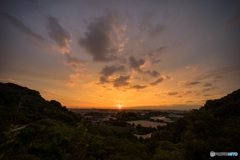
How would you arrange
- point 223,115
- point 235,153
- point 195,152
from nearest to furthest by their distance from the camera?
point 235,153, point 195,152, point 223,115

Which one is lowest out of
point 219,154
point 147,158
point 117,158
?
point 147,158

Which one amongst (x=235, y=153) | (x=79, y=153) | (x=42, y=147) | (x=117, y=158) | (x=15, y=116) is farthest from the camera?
(x=15, y=116)

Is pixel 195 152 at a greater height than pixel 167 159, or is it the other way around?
pixel 195 152

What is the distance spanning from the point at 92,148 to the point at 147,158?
12382 millimetres

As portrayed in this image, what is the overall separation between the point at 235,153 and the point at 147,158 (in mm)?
14987

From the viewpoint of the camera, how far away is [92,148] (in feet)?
62.1

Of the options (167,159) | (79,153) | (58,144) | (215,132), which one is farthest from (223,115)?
(58,144)

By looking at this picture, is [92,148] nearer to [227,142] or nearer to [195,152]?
[195,152]

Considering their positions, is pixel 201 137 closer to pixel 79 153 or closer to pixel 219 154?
pixel 219 154

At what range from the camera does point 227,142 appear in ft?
38.1

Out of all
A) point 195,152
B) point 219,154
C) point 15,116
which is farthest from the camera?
point 15,116

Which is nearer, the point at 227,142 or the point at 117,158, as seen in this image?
the point at 227,142

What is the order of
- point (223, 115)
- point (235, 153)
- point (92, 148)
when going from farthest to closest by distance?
point (223, 115)
point (92, 148)
point (235, 153)

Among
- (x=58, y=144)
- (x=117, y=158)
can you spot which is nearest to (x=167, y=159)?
(x=117, y=158)
